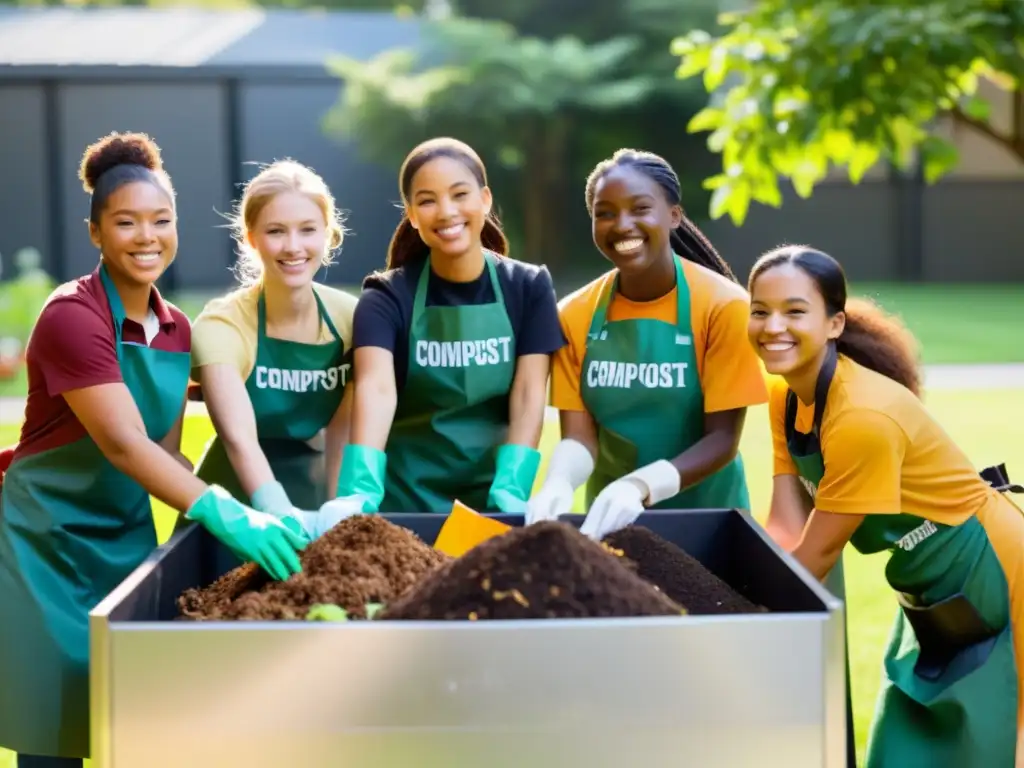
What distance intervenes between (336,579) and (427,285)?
0.77 meters

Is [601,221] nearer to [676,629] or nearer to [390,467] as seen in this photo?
[390,467]

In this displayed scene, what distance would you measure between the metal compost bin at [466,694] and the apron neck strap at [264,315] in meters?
1.04

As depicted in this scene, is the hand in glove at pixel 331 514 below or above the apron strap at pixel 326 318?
below

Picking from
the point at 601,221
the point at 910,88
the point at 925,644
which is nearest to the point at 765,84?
the point at 910,88

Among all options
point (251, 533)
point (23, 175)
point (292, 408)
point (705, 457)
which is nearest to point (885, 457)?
point (705, 457)

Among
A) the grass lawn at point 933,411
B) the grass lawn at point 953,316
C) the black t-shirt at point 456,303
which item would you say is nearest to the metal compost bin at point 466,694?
the black t-shirt at point 456,303

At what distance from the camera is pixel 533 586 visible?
158 cm

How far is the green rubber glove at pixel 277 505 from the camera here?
209 centimetres

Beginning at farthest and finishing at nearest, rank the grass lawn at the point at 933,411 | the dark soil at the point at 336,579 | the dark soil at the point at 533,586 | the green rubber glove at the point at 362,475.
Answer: the grass lawn at the point at 933,411 < the green rubber glove at the point at 362,475 < the dark soil at the point at 336,579 < the dark soil at the point at 533,586

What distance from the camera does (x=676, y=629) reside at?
1.44m

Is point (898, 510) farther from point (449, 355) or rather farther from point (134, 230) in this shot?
point (134, 230)

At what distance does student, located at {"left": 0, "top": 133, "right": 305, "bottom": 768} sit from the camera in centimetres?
208

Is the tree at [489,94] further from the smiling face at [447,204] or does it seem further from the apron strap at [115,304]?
the apron strap at [115,304]

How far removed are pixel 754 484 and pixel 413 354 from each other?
12.7 feet
